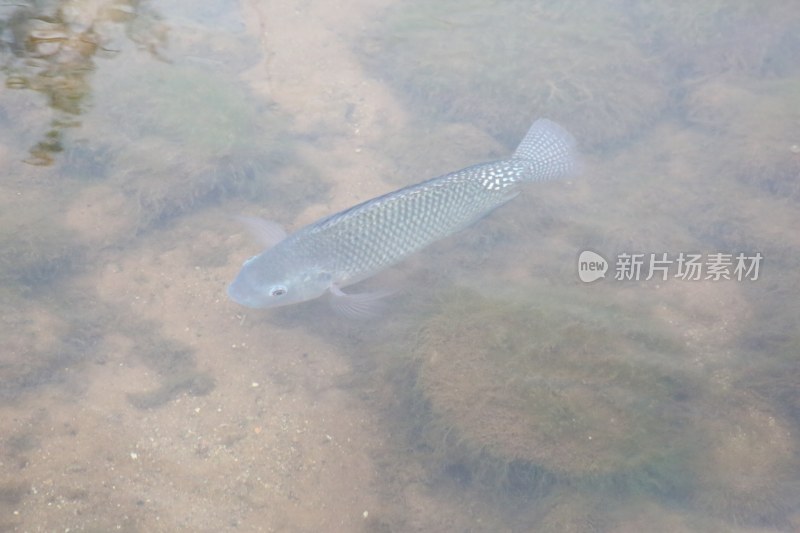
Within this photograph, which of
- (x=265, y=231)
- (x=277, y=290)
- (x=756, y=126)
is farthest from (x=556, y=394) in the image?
(x=756, y=126)

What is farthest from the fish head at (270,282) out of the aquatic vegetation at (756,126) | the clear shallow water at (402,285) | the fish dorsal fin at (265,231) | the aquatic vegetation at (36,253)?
the aquatic vegetation at (756,126)

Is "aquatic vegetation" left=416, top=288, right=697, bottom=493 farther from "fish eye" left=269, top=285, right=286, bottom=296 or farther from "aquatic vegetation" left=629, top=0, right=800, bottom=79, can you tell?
"aquatic vegetation" left=629, top=0, right=800, bottom=79

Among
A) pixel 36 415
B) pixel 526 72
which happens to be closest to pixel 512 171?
pixel 526 72

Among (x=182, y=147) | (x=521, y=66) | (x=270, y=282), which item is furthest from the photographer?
(x=521, y=66)
